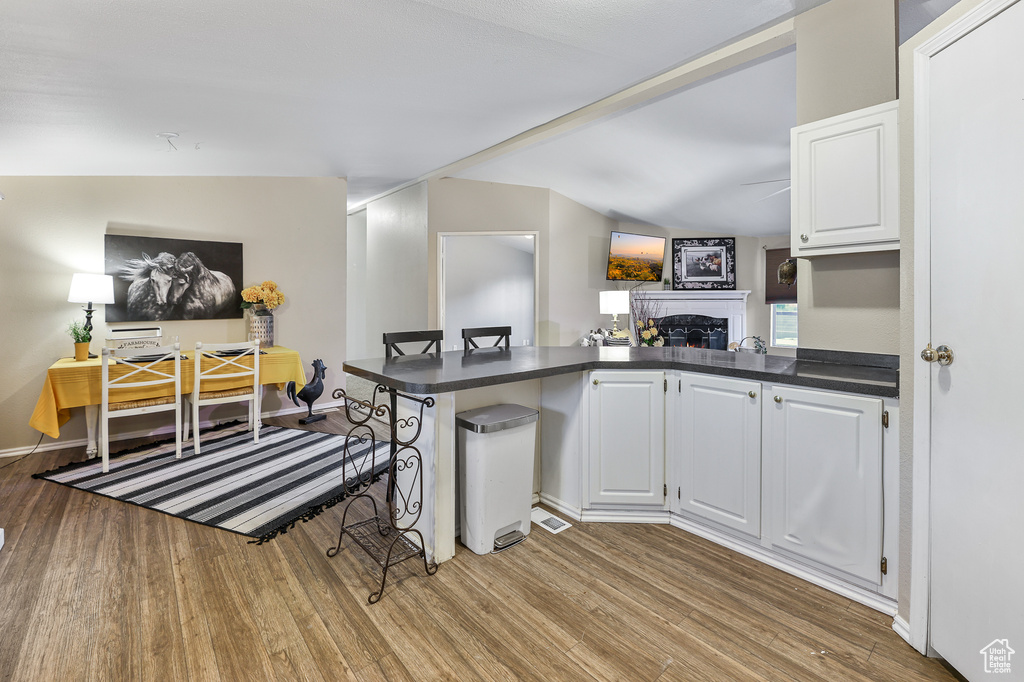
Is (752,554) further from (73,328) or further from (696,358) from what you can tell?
(73,328)

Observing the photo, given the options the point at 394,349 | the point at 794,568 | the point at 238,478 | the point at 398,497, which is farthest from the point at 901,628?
the point at 238,478

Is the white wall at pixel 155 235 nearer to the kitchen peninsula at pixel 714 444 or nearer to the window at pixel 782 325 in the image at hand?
the kitchen peninsula at pixel 714 444

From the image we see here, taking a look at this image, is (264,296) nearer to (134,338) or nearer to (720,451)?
(134,338)

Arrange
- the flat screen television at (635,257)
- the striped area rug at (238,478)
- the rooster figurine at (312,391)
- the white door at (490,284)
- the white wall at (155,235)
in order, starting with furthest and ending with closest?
1. the flat screen television at (635,257)
2. the white door at (490,284)
3. the rooster figurine at (312,391)
4. the white wall at (155,235)
5. the striped area rug at (238,478)

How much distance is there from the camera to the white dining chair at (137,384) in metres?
3.34

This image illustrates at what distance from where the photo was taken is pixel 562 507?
2.64 m

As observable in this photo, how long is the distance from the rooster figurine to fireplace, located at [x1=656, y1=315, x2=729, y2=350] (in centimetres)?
523

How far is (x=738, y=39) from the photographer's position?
8.39 feet

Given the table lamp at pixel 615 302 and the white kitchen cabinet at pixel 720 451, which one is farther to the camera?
the table lamp at pixel 615 302

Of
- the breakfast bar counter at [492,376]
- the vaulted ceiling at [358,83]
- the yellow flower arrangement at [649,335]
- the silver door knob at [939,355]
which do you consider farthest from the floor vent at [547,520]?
the yellow flower arrangement at [649,335]

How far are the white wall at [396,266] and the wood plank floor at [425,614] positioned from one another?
11.9ft

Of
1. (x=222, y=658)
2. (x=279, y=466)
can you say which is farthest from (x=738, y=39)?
(x=279, y=466)

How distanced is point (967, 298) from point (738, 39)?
6.11ft

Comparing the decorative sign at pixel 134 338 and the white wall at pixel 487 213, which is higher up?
the white wall at pixel 487 213
